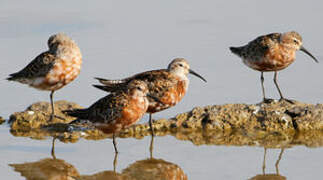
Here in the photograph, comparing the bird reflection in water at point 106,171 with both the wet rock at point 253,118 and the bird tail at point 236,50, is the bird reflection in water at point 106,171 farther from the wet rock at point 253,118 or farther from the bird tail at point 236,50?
the bird tail at point 236,50

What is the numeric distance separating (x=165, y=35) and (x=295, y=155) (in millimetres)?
7283

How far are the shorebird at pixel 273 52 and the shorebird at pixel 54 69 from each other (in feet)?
13.1

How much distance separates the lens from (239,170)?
38.9 feet

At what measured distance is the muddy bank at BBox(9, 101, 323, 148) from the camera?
13836mm

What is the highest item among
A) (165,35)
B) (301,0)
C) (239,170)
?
(301,0)

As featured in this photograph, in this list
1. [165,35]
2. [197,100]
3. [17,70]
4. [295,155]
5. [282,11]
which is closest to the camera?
[295,155]

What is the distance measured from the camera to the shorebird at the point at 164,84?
14.1m

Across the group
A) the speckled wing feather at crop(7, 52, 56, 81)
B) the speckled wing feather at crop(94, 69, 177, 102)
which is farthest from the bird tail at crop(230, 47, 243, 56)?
the speckled wing feather at crop(7, 52, 56, 81)

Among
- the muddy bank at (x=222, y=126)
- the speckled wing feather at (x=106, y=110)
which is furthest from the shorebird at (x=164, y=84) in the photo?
the speckled wing feather at (x=106, y=110)

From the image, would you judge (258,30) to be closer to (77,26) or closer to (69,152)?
(77,26)

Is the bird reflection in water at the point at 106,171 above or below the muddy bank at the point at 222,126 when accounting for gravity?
below

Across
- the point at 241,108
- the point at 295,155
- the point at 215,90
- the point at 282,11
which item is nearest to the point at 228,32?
the point at 282,11

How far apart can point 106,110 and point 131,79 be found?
5.43 feet

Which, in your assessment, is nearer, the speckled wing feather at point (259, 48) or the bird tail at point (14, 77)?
the bird tail at point (14, 77)
